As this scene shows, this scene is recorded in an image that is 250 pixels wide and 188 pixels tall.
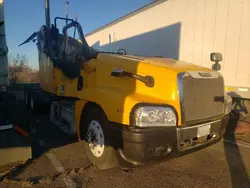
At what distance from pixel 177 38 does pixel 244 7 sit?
237cm

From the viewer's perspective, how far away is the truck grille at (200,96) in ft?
10.4

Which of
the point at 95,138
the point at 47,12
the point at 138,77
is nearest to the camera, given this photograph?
the point at 138,77

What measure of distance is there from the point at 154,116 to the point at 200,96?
88 cm

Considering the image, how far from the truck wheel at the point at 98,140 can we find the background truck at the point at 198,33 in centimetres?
376

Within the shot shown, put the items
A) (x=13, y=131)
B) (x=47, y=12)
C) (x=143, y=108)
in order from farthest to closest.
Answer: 1. (x=47, y=12)
2. (x=13, y=131)
3. (x=143, y=108)

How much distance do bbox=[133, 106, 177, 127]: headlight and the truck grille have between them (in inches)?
9.4

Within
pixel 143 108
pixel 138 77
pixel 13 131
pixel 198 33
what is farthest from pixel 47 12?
pixel 143 108

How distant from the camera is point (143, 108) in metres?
2.85

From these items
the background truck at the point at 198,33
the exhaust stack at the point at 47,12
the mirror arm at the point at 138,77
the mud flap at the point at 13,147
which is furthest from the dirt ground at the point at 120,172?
the exhaust stack at the point at 47,12

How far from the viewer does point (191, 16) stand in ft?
23.0

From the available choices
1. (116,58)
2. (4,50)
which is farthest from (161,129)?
(4,50)

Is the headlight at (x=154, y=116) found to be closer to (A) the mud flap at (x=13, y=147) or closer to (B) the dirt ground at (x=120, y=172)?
(B) the dirt ground at (x=120, y=172)

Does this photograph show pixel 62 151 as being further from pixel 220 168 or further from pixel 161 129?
pixel 220 168

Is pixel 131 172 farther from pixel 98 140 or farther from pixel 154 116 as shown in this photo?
pixel 154 116
